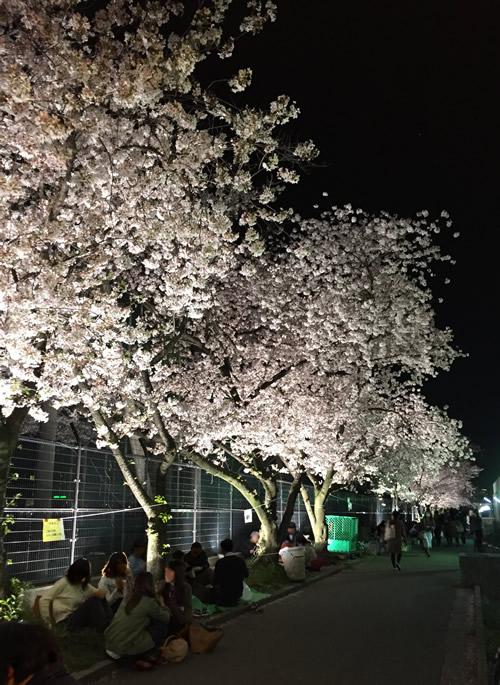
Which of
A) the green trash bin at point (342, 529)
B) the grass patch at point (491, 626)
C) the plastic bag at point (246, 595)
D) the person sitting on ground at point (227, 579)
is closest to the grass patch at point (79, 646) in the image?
the person sitting on ground at point (227, 579)

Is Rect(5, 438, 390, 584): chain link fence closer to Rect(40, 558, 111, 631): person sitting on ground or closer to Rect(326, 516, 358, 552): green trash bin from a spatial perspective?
Rect(40, 558, 111, 631): person sitting on ground

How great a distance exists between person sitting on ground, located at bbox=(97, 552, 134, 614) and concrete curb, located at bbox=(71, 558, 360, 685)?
5.16 feet

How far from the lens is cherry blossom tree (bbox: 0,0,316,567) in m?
7.43

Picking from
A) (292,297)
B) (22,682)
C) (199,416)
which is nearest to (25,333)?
(22,682)

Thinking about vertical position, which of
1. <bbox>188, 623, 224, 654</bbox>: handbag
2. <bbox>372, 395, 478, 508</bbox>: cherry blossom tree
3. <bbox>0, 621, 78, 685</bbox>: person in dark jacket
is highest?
<bbox>372, 395, 478, 508</bbox>: cherry blossom tree

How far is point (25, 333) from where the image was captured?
8.09m

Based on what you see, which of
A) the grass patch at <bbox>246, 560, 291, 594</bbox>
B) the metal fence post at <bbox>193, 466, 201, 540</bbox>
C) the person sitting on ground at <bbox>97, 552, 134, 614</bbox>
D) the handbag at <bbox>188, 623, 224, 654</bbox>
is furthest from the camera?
the metal fence post at <bbox>193, 466, 201, 540</bbox>

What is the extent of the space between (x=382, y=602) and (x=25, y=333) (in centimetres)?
915

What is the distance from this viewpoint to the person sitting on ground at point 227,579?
437 inches

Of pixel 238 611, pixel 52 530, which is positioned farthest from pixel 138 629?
pixel 238 611

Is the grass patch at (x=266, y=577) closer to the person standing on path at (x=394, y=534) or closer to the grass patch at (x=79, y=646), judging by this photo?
the person standing on path at (x=394, y=534)

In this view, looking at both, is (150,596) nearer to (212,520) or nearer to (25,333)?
(25,333)

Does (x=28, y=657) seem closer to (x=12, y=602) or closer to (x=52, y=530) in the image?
(x=12, y=602)

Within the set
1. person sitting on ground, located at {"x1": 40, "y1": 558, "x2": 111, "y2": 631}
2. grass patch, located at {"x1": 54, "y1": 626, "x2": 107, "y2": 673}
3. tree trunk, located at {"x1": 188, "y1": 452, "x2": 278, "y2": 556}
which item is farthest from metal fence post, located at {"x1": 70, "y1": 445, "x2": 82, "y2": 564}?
tree trunk, located at {"x1": 188, "y1": 452, "x2": 278, "y2": 556}
